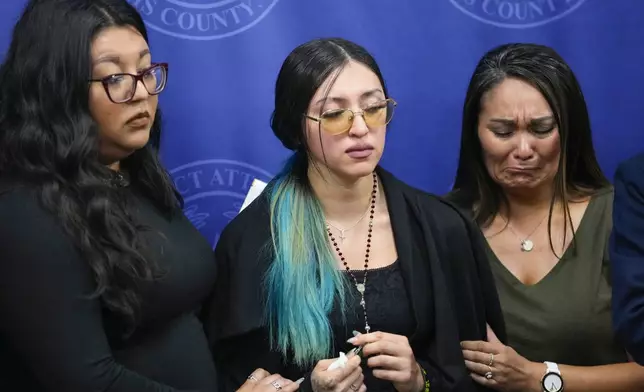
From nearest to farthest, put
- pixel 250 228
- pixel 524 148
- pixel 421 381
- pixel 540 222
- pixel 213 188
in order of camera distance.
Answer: pixel 421 381
pixel 250 228
pixel 524 148
pixel 540 222
pixel 213 188

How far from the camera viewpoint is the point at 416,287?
1.81 meters

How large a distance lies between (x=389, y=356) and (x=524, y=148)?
0.65m

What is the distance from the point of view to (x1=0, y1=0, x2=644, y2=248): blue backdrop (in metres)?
2.26

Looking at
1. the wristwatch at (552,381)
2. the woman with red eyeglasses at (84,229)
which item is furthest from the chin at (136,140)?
the wristwatch at (552,381)

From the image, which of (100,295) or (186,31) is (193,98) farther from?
(100,295)

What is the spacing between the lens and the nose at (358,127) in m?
1.77

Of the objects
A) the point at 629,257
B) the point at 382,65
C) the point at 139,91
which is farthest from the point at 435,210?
the point at 139,91

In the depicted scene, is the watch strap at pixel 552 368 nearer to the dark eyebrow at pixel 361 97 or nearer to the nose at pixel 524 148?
the nose at pixel 524 148

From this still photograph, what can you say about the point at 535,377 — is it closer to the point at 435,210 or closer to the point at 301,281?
the point at 435,210

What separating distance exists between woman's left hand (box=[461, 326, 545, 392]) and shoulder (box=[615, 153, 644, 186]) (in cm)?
53

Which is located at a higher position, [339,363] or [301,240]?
[301,240]

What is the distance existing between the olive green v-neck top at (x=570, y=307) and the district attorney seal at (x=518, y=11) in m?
0.68

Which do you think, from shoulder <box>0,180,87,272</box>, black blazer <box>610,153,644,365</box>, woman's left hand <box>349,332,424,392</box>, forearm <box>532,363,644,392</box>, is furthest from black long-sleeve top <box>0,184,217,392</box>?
forearm <box>532,363,644,392</box>

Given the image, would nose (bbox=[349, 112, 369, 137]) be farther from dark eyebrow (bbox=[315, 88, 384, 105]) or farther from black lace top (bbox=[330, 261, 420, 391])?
black lace top (bbox=[330, 261, 420, 391])
